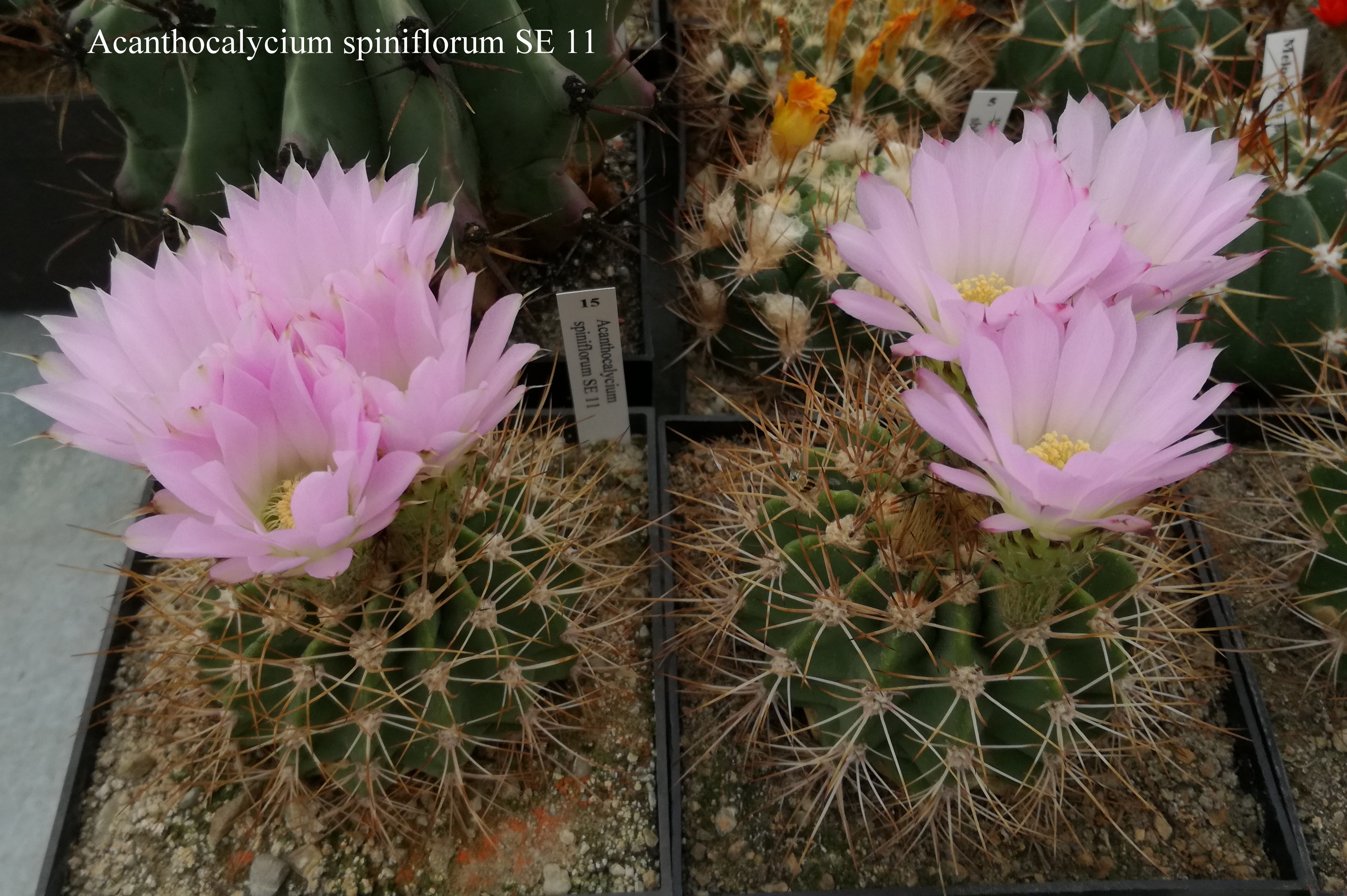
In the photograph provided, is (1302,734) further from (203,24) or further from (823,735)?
(203,24)

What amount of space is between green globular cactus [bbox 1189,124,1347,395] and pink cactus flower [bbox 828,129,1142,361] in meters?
0.57

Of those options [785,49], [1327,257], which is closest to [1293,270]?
[1327,257]

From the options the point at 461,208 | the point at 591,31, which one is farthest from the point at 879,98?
the point at 461,208

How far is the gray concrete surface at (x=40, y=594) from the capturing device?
1.02 metres

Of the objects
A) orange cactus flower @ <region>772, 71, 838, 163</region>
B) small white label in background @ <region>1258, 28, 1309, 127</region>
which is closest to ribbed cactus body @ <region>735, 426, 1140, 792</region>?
orange cactus flower @ <region>772, 71, 838, 163</region>

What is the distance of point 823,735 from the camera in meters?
0.80

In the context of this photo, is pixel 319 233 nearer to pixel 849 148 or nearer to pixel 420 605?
A: pixel 420 605

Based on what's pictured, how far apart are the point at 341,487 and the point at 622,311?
2.51 feet

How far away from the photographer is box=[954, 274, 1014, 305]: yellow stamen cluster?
2.00 feet

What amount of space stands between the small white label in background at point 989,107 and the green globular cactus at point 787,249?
0.50 feet

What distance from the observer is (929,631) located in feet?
2.28

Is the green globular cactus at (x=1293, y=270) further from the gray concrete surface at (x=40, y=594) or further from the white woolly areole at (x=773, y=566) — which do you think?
the gray concrete surface at (x=40, y=594)

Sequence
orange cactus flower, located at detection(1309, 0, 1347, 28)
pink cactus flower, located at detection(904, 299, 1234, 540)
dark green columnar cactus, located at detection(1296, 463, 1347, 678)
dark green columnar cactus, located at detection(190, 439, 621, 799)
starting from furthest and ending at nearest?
orange cactus flower, located at detection(1309, 0, 1347, 28) < dark green columnar cactus, located at detection(1296, 463, 1347, 678) < dark green columnar cactus, located at detection(190, 439, 621, 799) < pink cactus flower, located at detection(904, 299, 1234, 540)

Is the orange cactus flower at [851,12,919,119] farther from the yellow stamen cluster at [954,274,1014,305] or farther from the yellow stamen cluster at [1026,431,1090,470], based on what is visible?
the yellow stamen cluster at [1026,431,1090,470]
